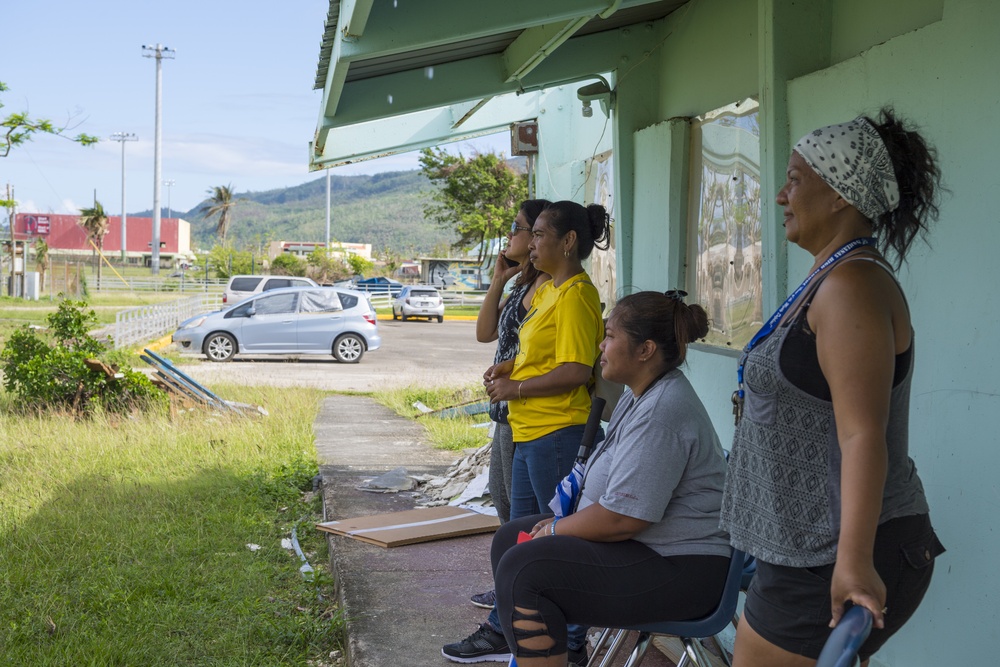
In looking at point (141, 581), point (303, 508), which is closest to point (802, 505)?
point (141, 581)

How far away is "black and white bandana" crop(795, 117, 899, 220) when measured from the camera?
6.49 ft

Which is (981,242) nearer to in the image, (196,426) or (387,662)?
(387,662)

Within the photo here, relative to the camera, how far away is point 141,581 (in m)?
5.13

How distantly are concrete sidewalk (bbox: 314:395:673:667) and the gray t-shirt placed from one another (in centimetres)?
154

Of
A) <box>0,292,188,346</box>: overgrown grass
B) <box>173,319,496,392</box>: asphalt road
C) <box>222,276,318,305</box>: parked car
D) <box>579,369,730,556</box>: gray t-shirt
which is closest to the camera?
<box>579,369,730,556</box>: gray t-shirt

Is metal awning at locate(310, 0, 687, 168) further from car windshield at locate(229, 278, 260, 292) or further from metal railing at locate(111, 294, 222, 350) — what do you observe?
car windshield at locate(229, 278, 260, 292)

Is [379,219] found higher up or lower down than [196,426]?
higher up

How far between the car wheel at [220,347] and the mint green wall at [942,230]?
15.9 m

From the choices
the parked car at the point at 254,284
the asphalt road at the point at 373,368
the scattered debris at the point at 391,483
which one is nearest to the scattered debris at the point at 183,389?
the asphalt road at the point at 373,368

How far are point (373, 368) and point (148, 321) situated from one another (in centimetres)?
675

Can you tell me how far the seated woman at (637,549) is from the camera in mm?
2627

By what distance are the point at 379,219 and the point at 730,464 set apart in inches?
7291

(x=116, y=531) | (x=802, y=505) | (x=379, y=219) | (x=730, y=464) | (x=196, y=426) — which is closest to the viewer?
(x=802, y=505)

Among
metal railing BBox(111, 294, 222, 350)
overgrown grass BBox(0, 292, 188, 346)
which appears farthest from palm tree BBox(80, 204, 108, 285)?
metal railing BBox(111, 294, 222, 350)
